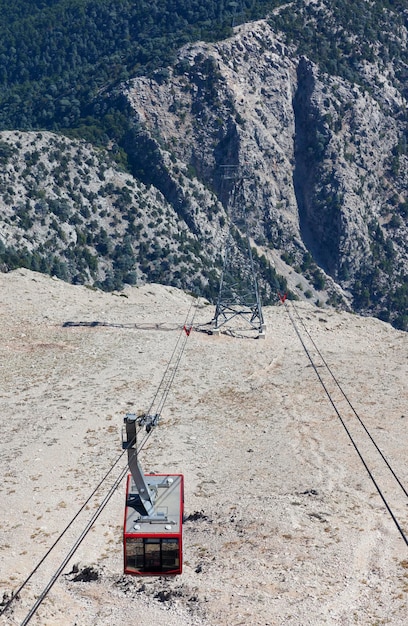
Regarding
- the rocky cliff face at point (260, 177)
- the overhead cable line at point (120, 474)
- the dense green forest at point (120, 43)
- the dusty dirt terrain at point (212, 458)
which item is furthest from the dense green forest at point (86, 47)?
the overhead cable line at point (120, 474)

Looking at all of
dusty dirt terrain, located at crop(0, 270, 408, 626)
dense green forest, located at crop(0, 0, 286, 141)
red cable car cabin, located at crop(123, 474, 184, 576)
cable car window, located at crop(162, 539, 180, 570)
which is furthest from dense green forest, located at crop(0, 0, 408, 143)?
cable car window, located at crop(162, 539, 180, 570)

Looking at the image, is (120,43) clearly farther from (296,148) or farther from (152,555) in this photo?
(152,555)

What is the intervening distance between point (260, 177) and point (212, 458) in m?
90.8

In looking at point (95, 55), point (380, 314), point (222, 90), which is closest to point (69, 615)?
point (380, 314)

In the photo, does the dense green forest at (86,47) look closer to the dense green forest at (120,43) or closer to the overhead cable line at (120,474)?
the dense green forest at (120,43)

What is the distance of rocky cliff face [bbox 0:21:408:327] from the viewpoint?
94.6 meters

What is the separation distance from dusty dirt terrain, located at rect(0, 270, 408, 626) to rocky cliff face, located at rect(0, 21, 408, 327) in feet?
118

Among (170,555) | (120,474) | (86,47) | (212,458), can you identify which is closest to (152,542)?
(170,555)

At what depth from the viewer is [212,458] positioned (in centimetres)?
3328

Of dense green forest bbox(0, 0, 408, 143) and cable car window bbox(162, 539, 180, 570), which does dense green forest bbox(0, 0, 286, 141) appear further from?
cable car window bbox(162, 539, 180, 570)

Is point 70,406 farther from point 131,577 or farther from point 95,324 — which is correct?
point 131,577

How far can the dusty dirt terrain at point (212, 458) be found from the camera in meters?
21.7

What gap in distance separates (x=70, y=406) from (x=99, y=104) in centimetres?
8223

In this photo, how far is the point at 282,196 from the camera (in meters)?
124
